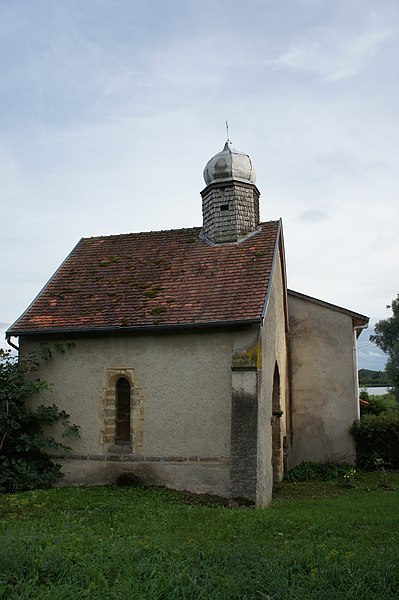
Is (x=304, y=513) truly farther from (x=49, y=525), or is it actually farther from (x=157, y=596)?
(x=157, y=596)

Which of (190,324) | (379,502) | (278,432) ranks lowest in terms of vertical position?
(379,502)

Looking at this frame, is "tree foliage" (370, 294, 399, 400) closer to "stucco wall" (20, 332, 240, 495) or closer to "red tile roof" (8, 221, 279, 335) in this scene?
"red tile roof" (8, 221, 279, 335)

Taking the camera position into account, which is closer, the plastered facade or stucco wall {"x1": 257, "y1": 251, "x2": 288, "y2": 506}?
stucco wall {"x1": 257, "y1": 251, "x2": 288, "y2": 506}

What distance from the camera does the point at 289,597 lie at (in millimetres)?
5770

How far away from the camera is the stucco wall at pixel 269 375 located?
41.9ft

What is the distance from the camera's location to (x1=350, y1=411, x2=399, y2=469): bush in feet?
57.8

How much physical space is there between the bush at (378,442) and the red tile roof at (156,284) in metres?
6.58

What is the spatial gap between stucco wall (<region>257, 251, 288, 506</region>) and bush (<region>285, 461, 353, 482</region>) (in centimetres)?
74

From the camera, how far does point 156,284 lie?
1548 cm

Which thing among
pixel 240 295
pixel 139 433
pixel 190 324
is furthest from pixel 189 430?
pixel 240 295

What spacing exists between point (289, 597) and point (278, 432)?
34.8 feet

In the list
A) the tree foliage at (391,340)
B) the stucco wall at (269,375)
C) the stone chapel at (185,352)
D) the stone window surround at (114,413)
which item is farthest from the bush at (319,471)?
the tree foliage at (391,340)

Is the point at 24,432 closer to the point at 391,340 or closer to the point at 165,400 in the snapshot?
the point at 165,400

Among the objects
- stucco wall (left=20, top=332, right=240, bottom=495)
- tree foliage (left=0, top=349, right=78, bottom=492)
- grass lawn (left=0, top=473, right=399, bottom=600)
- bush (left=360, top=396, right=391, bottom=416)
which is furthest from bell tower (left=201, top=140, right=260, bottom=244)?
bush (left=360, top=396, right=391, bottom=416)
